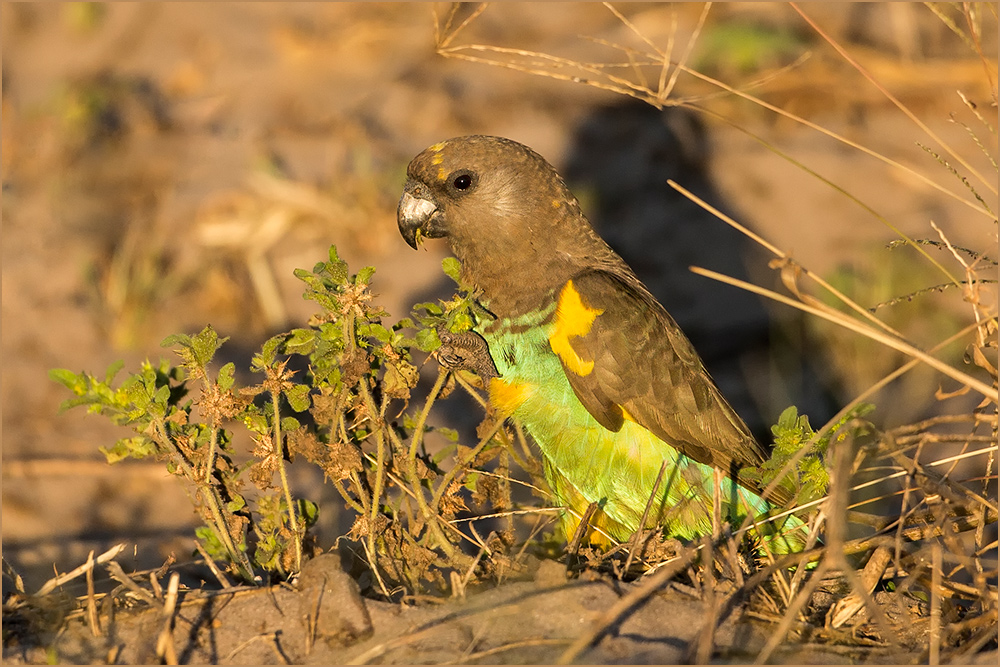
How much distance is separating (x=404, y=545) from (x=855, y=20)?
7217mm

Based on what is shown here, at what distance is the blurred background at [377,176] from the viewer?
614cm

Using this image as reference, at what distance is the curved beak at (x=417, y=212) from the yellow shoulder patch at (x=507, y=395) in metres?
0.81

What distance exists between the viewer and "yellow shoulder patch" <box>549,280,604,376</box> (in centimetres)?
357

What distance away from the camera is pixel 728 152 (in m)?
7.64

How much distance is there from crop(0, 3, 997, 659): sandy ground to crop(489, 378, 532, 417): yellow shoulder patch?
206 cm

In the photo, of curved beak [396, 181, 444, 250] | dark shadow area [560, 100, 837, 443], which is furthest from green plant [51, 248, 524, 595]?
dark shadow area [560, 100, 837, 443]

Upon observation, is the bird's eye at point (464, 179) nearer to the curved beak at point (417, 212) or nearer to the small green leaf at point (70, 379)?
the curved beak at point (417, 212)

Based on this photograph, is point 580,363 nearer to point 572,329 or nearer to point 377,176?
point 572,329

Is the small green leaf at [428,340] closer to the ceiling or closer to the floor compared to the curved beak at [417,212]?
closer to the floor

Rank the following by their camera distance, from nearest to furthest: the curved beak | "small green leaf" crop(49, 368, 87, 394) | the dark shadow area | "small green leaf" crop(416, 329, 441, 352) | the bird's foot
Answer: "small green leaf" crop(49, 368, 87, 394)
"small green leaf" crop(416, 329, 441, 352)
the bird's foot
the curved beak
the dark shadow area

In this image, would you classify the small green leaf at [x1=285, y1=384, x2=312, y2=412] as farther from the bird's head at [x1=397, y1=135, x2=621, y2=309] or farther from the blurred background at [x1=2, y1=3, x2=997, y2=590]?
the blurred background at [x1=2, y1=3, x2=997, y2=590]

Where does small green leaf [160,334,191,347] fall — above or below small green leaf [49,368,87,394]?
above

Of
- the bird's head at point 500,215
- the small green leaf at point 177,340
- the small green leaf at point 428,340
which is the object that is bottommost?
the small green leaf at point 428,340

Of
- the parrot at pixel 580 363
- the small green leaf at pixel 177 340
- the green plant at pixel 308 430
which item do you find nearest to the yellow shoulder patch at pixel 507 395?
the parrot at pixel 580 363
